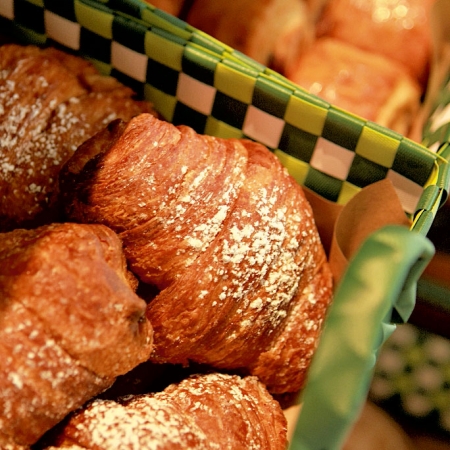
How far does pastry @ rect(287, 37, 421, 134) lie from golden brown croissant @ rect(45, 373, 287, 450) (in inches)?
33.9

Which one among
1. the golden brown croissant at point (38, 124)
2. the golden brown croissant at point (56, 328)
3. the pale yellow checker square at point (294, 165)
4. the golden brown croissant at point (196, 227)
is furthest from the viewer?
the pale yellow checker square at point (294, 165)

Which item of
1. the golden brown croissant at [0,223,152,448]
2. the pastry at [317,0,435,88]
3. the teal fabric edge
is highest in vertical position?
the pastry at [317,0,435,88]

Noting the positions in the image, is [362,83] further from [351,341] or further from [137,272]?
[351,341]

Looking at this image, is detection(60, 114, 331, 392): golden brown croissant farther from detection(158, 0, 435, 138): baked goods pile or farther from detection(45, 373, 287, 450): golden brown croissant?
detection(158, 0, 435, 138): baked goods pile

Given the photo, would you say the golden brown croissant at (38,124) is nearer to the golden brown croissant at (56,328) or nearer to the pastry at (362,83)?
the golden brown croissant at (56,328)

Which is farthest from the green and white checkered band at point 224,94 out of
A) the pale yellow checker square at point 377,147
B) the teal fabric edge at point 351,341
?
the teal fabric edge at point 351,341

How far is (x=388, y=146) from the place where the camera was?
952 millimetres

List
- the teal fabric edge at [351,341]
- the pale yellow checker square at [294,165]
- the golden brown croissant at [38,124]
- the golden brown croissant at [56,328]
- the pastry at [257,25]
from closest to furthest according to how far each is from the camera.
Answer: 1. the teal fabric edge at [351,341]
2. the golden brown croissant at [56,328]
3. the golden brown croissant at [38,124]
4. the pale yellow checker square at [294,165]
5. the pastry at [257,25]

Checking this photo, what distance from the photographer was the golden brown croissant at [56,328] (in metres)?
0.68

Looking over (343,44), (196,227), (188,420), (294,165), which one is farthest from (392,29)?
(188,420)

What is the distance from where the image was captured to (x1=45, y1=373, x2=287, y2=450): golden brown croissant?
726 millimetres

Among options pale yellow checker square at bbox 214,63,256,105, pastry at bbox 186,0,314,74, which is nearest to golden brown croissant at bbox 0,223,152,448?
pale yellow checker square at bbox 214,63,256,105

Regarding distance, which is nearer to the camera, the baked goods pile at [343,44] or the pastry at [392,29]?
the baked goods pile at [343,44]

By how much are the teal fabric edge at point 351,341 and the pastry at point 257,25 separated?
1009mm
